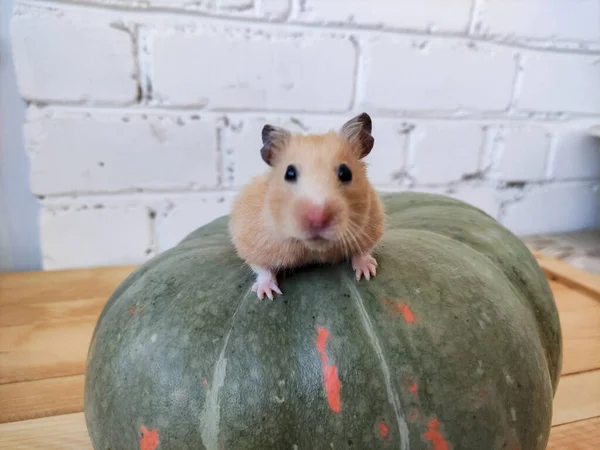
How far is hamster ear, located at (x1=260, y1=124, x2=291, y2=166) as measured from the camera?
534mm

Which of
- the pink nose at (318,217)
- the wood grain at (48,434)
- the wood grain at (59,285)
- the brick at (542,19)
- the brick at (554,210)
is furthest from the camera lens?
the brick at (554,210)

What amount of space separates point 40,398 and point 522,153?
4.74 feet

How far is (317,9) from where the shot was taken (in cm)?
127

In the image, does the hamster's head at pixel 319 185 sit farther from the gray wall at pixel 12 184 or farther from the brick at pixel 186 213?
the gray wall at pixel 12 184

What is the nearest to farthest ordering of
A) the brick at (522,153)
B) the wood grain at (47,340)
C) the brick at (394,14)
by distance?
the wood grain at (47,340), the brick at (394,14), the brick at (522,153)

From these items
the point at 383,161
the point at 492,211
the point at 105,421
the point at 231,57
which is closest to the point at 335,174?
the point at 105,421

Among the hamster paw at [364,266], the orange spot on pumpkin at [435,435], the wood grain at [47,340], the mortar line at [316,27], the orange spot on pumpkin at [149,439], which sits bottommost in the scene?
the wood grain at [47,340]

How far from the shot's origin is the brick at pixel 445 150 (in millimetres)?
1458

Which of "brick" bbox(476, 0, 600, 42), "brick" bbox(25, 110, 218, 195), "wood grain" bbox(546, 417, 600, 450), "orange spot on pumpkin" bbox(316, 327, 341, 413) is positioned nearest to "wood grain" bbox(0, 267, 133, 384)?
"brick" bbox(25, 110, 218, 195)

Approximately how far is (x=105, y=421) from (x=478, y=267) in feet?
1.57

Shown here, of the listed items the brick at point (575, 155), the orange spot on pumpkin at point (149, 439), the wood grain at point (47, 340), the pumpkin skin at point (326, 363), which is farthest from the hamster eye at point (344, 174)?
the brick at point (575, 155)

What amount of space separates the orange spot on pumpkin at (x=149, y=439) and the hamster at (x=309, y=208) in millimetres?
183

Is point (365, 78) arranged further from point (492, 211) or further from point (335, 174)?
point (335, 174)

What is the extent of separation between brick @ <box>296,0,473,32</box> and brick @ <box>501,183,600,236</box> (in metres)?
0.62
